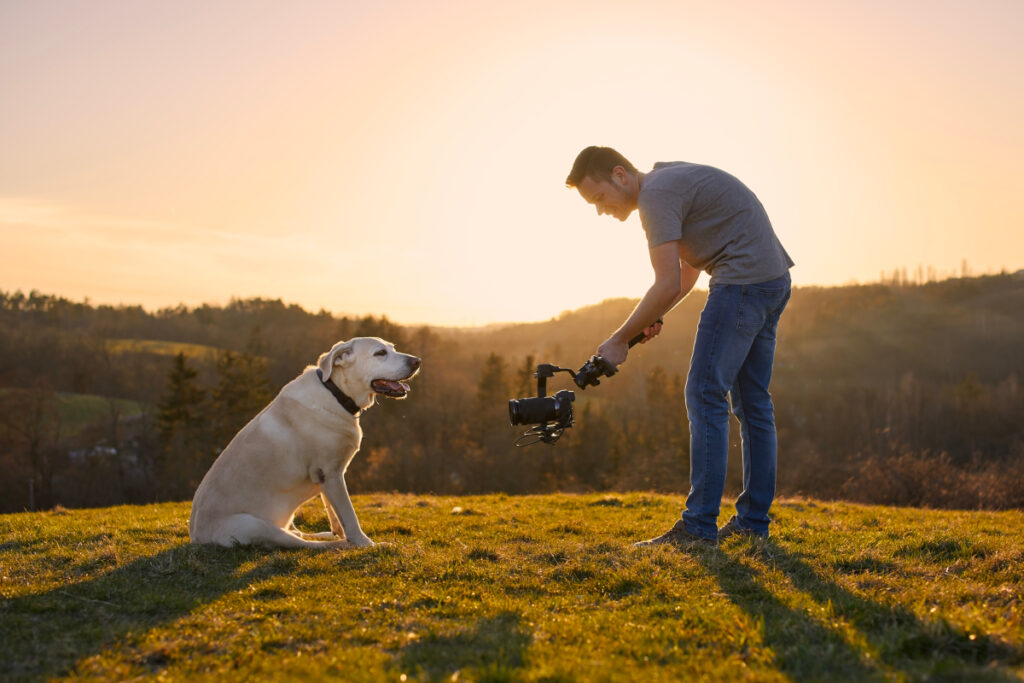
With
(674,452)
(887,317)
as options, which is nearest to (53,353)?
(674,452)

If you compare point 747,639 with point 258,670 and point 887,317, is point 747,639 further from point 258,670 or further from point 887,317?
point 887,317

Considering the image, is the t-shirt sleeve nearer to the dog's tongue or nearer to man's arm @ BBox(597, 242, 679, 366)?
man's arm @ BBox(597, 242, 679, 366)

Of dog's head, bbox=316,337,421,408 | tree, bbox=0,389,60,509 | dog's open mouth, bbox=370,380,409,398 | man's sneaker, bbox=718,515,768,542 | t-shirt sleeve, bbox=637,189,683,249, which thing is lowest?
tree, bbox=0,389,60,509

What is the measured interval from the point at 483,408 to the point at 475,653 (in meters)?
51.5

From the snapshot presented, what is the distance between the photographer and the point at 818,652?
2.94 meters

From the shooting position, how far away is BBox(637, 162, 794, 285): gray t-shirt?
16.7ft

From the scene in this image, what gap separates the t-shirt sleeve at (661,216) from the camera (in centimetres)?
502

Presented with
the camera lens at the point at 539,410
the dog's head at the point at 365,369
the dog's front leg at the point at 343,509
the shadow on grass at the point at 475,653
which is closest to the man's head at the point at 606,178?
the camera lens at the point at 539,410

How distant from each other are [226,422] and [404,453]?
40.0 feet

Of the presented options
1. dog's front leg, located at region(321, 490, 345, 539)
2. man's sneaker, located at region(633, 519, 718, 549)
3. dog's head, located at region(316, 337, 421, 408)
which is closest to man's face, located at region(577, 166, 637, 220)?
dog's head, located at region(316, 337, 421, 408)

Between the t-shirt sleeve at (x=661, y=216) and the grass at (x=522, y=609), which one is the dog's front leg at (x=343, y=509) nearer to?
the grass at (x=522, y=609)

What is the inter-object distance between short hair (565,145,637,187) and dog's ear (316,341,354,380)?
8.02 ft

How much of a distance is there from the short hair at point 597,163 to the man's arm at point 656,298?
727 mm

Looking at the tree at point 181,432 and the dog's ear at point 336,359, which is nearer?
the dog's ear at point 336,359
